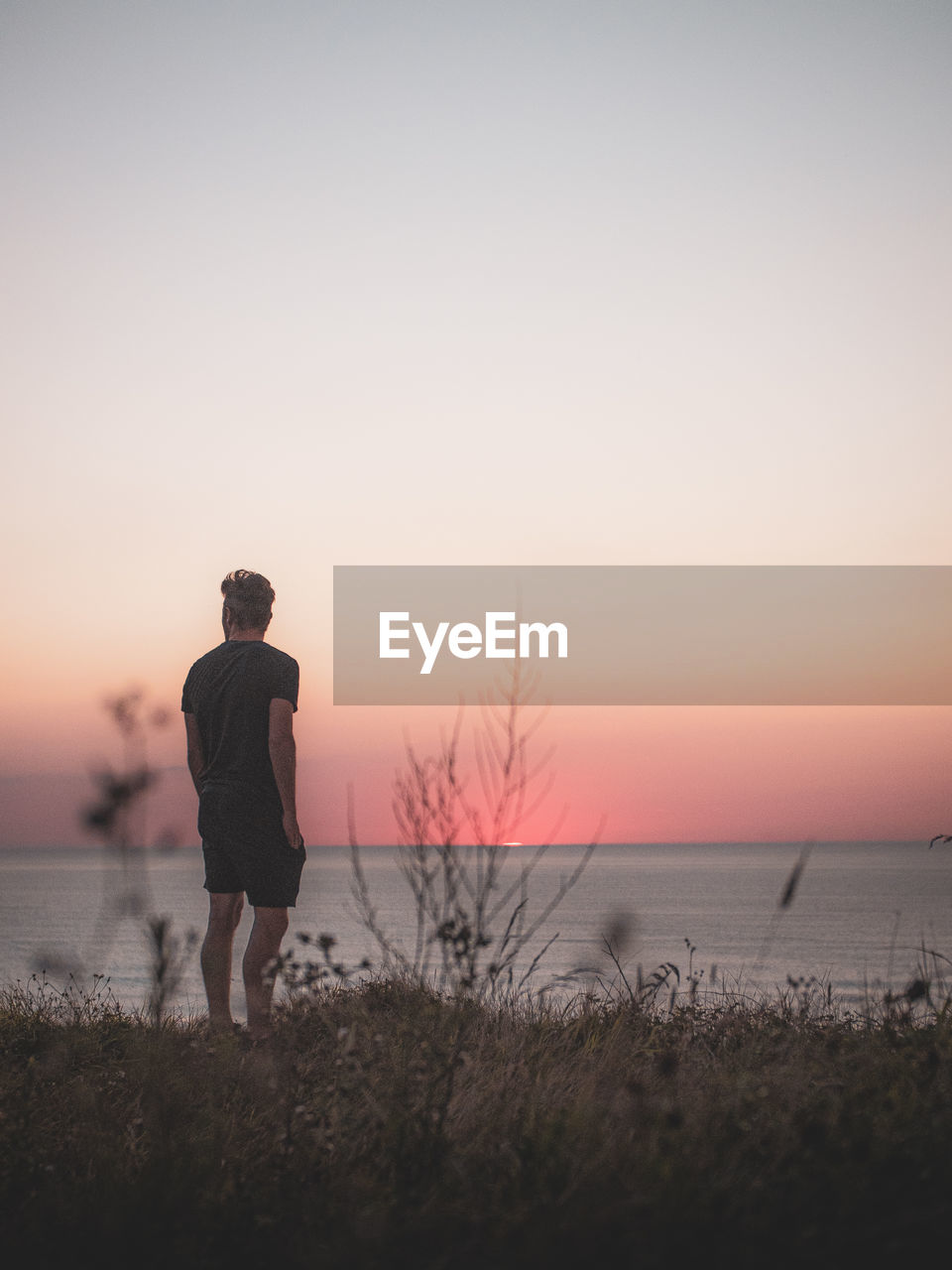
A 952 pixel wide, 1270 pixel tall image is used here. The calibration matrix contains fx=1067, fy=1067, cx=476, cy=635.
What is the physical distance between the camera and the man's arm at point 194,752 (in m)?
5.18

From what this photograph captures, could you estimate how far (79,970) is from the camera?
4117mm

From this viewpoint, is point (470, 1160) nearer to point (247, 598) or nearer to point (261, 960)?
point (261, 960)

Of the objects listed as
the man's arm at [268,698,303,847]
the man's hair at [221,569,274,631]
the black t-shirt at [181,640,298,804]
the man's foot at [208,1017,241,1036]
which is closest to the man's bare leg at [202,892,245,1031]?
the man's foot at [208,1017,241,1036]

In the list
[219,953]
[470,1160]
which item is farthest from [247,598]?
[470,1160]

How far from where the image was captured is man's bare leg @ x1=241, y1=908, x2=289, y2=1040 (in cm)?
468

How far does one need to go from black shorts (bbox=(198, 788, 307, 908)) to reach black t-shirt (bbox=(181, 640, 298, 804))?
3.2 inches

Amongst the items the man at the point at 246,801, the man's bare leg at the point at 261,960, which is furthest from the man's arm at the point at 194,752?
the man's bare leg at the point at 261,960

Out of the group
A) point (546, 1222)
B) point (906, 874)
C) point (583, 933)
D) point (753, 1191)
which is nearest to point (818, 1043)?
point (753, 1191)

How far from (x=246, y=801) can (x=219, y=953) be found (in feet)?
2.42

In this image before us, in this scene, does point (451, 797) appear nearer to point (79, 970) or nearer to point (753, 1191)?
point (753, 1191)

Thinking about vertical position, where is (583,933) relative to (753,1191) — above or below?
below

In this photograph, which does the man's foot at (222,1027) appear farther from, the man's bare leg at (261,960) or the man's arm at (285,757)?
the man's arm at (285,757)

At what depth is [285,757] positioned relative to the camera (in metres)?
4.92

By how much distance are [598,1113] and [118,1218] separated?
→ 1363 mm
